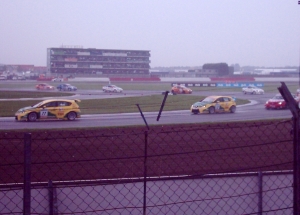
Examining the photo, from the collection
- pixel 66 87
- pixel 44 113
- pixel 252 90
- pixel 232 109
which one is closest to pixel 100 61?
pixel 66 87

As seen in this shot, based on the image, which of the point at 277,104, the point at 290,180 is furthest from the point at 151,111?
the point at 290,180

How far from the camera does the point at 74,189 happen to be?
115 inches

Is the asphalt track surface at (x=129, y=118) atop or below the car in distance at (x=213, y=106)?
below

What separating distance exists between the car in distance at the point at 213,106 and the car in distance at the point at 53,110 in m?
4.75

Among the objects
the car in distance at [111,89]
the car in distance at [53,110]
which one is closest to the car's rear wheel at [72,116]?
the car in distance at [53,110]

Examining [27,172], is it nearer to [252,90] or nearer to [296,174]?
[296,174]

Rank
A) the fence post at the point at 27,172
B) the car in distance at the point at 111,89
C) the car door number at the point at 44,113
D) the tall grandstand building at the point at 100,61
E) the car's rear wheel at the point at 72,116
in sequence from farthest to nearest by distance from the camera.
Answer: the car in distance at the point at 111,89
the tall grandstand building at the point at 100,61
the car's rear wheel at the point at 72,116
the car door number at the point at 44,113
the fence post at the point at 27,172

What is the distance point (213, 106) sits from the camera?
54.7 feet

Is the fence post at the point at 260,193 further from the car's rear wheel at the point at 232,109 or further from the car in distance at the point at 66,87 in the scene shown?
the car's rear wheel at the point at 232,109

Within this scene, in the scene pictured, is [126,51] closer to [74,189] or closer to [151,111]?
[151,111]

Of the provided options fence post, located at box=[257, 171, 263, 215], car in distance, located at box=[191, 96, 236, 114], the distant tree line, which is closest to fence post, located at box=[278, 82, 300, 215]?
fence post, located at box=[257, 171, 263, 215]

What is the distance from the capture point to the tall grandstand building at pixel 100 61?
1398 cm

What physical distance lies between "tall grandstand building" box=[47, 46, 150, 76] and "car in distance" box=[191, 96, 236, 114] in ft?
8.95

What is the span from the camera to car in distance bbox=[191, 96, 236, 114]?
16230mm
